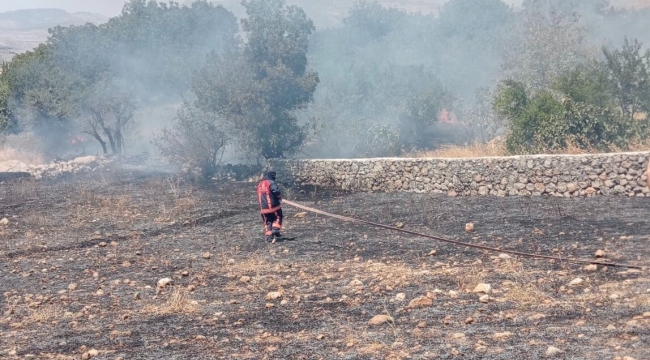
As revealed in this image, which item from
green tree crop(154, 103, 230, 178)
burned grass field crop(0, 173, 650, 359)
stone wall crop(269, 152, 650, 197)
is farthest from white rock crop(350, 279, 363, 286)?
green tree crop(154, 103, 230, 178)

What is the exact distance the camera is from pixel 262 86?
3020cm

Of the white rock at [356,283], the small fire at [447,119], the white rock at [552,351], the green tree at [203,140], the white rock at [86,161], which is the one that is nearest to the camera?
the white rock at [552,351]

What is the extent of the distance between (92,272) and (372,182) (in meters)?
12.8

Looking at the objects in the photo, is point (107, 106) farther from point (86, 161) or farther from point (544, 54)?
point (544, 54)

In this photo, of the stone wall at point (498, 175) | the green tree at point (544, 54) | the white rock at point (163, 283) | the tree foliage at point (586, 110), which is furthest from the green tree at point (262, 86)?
the white rock at point (163, 283)

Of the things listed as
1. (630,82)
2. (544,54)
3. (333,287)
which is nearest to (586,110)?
(630,82)

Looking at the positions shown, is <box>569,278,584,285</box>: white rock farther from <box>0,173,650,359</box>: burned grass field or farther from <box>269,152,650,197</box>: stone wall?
<box>269,152,650,197</box>: stone wall

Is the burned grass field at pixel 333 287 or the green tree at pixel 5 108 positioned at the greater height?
the green tree at pixel 5 108

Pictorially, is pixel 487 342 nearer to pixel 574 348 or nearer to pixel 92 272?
pixel 574 348

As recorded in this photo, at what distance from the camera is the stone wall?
58.5 feet

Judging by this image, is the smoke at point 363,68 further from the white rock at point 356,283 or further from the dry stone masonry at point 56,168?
the white rock at point 356,283

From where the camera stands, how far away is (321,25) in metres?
156

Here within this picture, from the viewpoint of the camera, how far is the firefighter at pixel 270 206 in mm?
14523

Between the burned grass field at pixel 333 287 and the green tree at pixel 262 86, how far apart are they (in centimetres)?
1197
